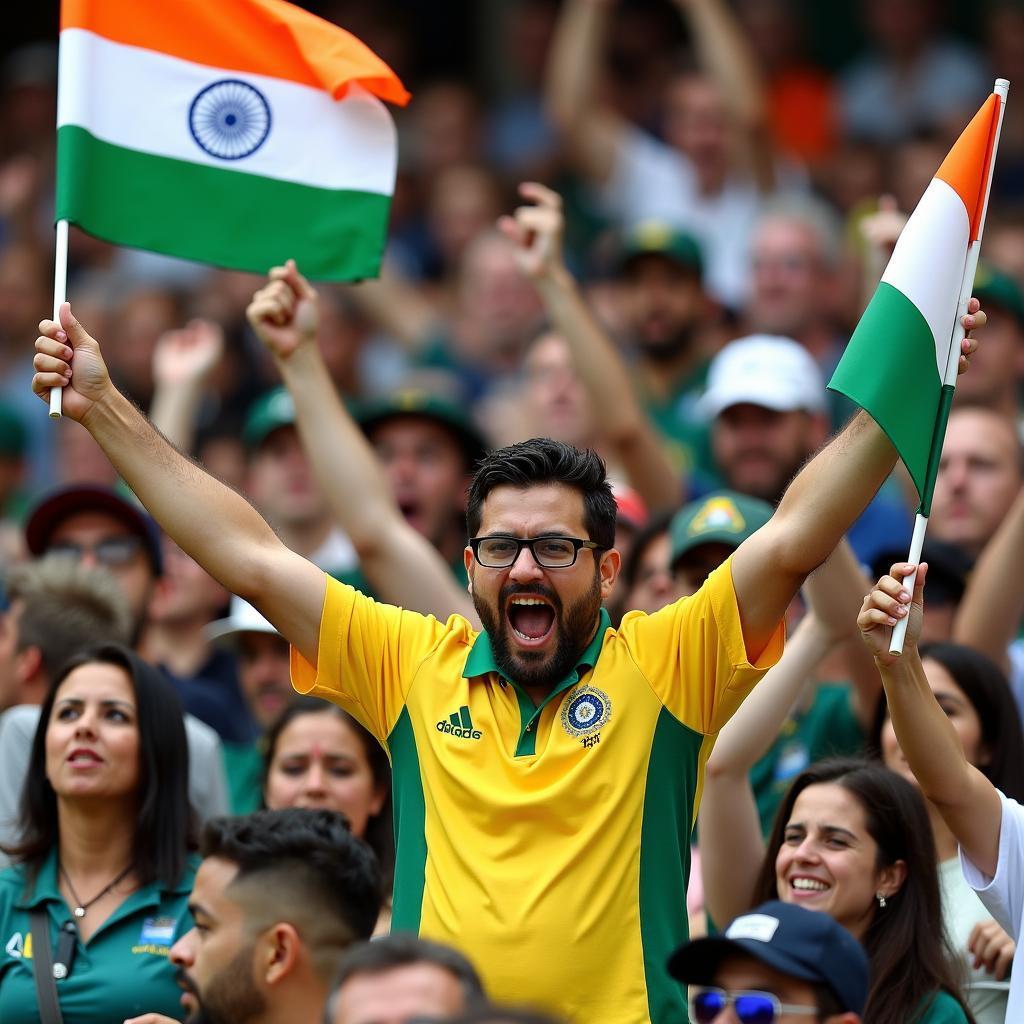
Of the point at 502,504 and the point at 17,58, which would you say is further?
the point at 17,58

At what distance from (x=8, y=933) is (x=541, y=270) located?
289cm

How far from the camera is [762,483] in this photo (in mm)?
8125

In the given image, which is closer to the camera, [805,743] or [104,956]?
[104,956]

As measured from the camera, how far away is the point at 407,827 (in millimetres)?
5031

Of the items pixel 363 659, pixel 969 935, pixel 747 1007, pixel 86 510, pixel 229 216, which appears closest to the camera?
pixel 747 1007

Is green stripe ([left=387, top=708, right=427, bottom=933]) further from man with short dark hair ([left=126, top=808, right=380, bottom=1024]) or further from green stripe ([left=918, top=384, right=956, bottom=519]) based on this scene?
green stripe ([left=918, top=384, right=956, bottom=519])

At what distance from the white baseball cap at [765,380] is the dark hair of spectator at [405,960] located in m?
4.43

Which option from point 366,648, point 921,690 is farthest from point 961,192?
point 366,648

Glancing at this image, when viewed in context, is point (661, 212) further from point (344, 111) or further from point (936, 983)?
point (936, 983)

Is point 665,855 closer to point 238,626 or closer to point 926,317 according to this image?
point 926,317

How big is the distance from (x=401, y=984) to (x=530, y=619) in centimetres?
133

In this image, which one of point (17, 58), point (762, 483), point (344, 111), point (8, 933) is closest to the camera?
point (8, 933)

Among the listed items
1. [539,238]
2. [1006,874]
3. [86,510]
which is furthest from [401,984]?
[86,510]

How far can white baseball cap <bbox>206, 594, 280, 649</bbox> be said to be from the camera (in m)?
7.78
